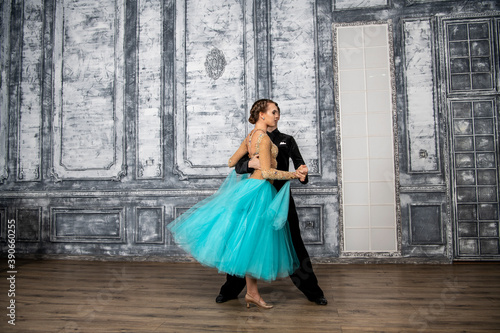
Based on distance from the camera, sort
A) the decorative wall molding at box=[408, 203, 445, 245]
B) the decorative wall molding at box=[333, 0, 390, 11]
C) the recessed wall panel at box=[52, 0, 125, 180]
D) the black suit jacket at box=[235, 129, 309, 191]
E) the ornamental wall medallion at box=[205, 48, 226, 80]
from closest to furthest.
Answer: the black suit jacket at box=[235, 129, 309, 191] → the decorative wall molding at box=[408, 203, 445, 245] → the decorative wall molding at box=[333, 0, 390, 11] → the ornamental wall medallion at box=[205, 48, 226, 80] → the recessed wall panel at box=[52, 0, 125, 180]

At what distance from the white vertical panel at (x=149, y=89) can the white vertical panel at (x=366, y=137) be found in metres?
2.41

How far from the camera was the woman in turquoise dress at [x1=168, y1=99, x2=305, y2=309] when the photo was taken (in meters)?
2.57

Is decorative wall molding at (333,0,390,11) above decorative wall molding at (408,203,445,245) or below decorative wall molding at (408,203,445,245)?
above

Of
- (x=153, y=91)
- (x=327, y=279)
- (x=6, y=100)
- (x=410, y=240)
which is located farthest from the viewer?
(x=6, y=100)

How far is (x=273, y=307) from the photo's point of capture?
2.77 metres

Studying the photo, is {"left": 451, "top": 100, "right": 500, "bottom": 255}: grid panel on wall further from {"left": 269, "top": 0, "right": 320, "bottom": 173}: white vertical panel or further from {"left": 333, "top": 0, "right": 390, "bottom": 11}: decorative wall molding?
{"left": 269, "top": 0, "right": 320, "bottom": 173}: white vertical panel

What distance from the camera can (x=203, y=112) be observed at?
4.91m

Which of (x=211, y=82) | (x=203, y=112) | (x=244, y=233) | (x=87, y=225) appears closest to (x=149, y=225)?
(x=87, y=225)

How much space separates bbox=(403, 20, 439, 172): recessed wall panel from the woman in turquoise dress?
2.52 meters

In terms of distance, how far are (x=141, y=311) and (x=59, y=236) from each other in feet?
9.77

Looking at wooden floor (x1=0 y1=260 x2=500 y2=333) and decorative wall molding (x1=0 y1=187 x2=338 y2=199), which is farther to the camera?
decorative wall molding (x1=0 y1=187 x2=338 y2=199)

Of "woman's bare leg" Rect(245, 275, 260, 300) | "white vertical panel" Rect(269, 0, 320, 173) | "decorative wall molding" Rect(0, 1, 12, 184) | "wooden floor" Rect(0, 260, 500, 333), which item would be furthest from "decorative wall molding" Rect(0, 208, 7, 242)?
"woman's bare leg" Rect(245, 275, 260, 300)

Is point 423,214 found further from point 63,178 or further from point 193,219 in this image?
point 63,178

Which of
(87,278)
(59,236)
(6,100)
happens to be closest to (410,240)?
(87,278)
